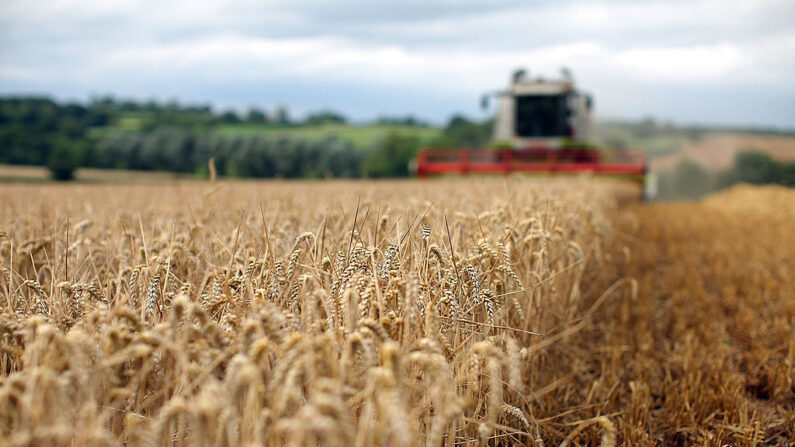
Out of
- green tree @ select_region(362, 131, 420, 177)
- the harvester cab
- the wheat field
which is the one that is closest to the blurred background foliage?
green tree @ select_region(362, 131, 420, 177)

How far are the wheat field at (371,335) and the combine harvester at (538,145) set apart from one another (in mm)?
10526

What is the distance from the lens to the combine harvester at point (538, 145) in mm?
16734

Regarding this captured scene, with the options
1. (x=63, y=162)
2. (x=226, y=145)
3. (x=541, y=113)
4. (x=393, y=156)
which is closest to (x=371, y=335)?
(x=541, y=113)

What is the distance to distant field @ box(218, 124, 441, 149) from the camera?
192ft

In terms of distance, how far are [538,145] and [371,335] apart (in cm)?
1745

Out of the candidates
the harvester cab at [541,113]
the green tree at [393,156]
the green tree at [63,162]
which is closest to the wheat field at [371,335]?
the harvester cab at [541,113]

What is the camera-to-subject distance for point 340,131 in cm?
6575

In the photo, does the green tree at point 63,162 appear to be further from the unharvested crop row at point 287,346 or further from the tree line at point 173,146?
the unharvested crop row at point 287,346

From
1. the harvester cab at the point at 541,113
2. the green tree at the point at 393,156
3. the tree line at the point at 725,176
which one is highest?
the harvester cab at the point at 541,113

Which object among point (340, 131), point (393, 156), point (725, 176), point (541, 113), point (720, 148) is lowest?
point (725, 176)

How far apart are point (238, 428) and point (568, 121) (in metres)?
18.5

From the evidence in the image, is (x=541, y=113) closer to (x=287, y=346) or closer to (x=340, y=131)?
(x=287, y=346)

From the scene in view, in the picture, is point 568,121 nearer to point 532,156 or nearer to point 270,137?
point 532,156

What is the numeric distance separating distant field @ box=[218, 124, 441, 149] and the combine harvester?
125ft
